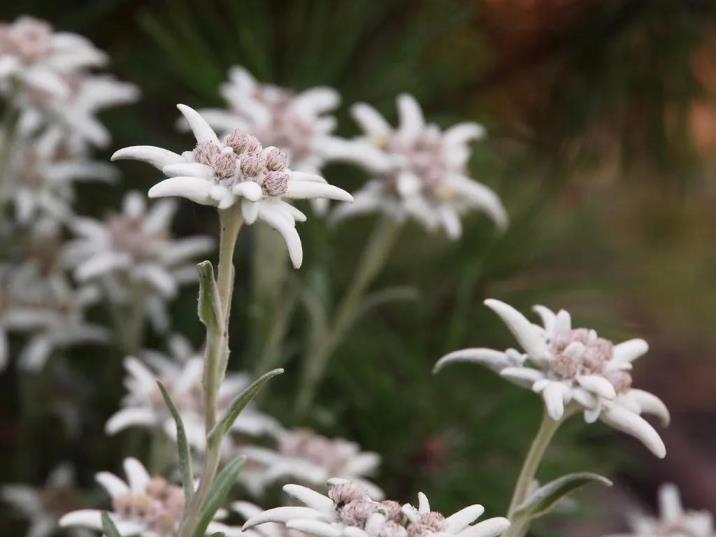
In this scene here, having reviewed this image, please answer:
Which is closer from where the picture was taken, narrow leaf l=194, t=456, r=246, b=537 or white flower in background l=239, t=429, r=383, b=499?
narrow leaf l=194, t=456, r=246, b=537

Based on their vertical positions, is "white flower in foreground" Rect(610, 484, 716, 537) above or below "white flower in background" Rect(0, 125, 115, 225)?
below

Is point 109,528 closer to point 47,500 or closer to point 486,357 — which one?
point 486,357

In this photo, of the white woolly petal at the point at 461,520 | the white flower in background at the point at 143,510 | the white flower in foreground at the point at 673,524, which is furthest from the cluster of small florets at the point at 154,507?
the white flower in foreground at the point at 673,524

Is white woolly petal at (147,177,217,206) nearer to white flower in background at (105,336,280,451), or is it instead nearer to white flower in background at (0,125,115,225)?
white flower in background at (105,336,280,451)

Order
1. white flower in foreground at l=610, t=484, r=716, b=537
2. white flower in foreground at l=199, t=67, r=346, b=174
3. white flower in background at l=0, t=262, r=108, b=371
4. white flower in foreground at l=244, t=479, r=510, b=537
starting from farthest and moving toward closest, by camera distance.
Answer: white flower in background at l=0, t=262, r=108, b=371, white flower in foreground at l=199, t=67, r=346, b=174, white flower in foreground at l=610, t=484, r=716, b=537, white flower in foreground at l=244, t=479, r=510, b=537

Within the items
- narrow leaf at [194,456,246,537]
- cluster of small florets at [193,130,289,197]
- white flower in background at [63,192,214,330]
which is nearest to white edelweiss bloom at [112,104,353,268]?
cluster of small florets at [193,130,289,197]

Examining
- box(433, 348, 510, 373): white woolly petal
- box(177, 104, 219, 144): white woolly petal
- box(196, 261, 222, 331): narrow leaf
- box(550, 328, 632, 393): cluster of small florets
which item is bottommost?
box(196, 261, 222, 331): narrow leaf

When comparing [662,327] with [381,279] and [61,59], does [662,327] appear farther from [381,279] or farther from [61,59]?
[61,59]

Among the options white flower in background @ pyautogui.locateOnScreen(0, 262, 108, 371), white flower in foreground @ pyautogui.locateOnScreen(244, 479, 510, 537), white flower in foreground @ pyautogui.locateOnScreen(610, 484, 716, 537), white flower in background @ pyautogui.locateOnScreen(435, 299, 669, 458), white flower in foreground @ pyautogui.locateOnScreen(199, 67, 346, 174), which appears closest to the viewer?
white flower in foreground @ pyautogui.locateOnScreen(244, 479, 510, 537)

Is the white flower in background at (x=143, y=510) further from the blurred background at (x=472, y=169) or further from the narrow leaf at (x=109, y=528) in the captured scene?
the blurred background at (x=472, y=169)

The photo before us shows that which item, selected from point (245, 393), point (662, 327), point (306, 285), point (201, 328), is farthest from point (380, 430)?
point (662, 327)
